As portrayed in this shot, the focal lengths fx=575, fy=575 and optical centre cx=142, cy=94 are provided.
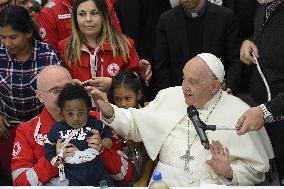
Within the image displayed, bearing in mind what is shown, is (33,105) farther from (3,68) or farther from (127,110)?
(127,110)

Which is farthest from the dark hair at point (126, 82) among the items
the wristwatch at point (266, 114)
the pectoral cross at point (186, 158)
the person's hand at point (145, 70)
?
the wristwatch at point (266, 114)

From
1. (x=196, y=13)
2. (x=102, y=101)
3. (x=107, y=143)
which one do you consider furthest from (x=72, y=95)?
(x=196, y=13)

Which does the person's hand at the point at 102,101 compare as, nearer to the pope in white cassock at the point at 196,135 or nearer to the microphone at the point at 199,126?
the pope in white cassock at the point at 196,135

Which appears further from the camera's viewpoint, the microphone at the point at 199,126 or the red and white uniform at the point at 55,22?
the red and white uniform at the point at 55,22

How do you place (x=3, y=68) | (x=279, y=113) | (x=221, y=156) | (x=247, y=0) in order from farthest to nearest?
(x=247, y=0) < (x=3, y=68) < (x=279, y=113) < (x=221, y=156)

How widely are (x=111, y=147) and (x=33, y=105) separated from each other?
76 centimetres

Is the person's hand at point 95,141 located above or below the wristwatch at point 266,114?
below

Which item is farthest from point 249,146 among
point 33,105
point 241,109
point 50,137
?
point 33,105

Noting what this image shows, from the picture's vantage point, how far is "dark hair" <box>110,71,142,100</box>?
3.89 meters

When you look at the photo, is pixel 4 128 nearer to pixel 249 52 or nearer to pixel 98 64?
pixel 98 64

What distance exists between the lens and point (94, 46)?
4129 mm

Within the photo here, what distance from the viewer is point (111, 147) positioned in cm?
348

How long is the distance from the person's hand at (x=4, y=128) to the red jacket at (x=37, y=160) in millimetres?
476

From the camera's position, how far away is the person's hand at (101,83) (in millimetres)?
3875
